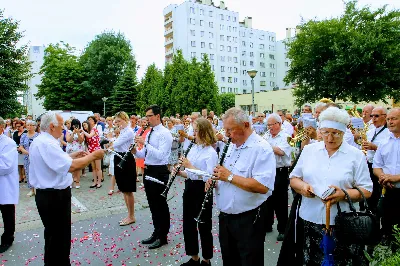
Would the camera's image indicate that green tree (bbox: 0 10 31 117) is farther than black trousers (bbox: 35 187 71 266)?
Yes

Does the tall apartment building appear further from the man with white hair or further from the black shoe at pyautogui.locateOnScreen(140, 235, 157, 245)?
the man with white hair

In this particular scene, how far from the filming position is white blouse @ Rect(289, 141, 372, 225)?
10.1 feet

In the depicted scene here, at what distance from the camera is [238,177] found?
3.31 metres

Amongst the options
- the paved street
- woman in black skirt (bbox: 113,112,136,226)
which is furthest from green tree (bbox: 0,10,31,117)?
woman in black skirt (bbox: 113,112,136,226)

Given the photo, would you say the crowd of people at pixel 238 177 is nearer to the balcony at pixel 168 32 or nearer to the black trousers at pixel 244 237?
the black trousers at pixel 244 237

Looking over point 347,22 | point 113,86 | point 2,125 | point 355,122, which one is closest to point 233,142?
point 355,122

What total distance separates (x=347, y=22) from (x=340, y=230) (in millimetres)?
34169

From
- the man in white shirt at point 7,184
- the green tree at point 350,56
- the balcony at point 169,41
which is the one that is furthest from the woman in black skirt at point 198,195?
the balcony at point 169,41

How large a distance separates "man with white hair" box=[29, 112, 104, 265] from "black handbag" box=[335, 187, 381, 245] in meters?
2.90

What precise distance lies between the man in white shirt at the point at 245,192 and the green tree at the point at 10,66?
18787 millimetres

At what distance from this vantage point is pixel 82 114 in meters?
22.0

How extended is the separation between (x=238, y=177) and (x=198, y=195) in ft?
5.59

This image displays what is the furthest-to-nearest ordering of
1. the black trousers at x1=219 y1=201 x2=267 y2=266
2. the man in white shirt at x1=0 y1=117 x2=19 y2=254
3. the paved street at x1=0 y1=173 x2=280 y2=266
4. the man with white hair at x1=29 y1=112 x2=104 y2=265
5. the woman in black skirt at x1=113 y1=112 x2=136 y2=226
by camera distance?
the woman in black skirt at x1=113 y1=112 x2=136 y2=226 → the man in white shirt at x1=0 y1=117 x2=19 y2=254 → the paved street at x1=0 y1=173 x2=280 y2=266 → the man with white hair at x1=29 y1=112 x2=104 y2=265 → the black trousers at x1=219 y1=201 x2=267 y2=266

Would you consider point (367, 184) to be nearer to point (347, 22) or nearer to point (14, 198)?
point (14, 198)
